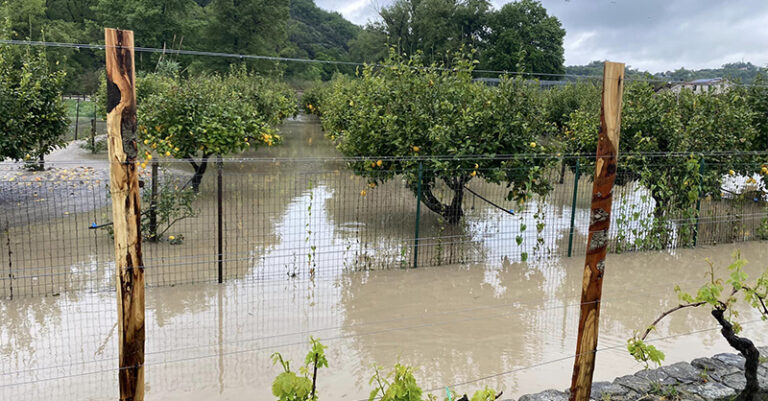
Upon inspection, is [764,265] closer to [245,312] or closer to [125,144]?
[245,312]

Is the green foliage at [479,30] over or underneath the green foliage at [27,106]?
over

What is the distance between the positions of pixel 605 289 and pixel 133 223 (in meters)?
7.14

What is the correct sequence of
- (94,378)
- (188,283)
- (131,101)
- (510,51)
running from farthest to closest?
(510,51) < (188,283) < (94,378) < (131,101)

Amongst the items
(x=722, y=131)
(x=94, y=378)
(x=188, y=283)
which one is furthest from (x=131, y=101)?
(x=722, y=131)

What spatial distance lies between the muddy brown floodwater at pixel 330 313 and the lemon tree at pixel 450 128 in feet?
4.42

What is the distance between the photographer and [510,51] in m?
58.9

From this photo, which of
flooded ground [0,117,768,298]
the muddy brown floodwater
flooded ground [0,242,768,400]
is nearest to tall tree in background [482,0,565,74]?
flooded ground [0,117,768,298]

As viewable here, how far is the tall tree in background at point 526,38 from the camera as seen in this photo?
58062mm

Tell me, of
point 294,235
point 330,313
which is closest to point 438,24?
point 294,235

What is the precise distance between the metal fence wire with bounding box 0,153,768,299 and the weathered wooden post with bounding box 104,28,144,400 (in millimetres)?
3741

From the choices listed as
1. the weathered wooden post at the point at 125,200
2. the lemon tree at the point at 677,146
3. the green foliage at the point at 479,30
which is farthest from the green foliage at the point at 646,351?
the green foliage at the point at 479,30

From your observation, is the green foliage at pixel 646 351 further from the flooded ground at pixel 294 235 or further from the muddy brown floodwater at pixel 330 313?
the flooded ground at pixel 294 235

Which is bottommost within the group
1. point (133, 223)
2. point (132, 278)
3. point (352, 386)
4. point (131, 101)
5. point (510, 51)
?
point (352, 386)

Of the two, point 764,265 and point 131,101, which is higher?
point 131,101
